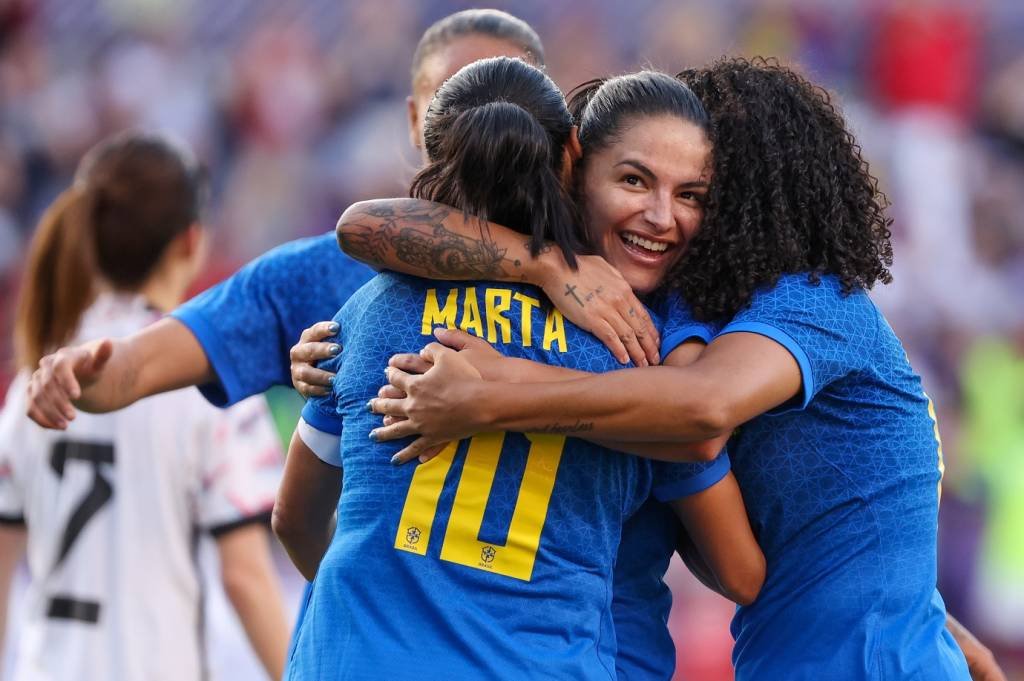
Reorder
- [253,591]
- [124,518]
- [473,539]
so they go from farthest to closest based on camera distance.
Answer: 1. [253,591]
2. [124,518]
3. [473,539]

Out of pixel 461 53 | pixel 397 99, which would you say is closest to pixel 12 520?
pixel 461 53

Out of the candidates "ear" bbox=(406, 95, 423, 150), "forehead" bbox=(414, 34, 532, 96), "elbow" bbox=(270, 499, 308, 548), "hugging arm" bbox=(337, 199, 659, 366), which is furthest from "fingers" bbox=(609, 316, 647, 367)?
"forehead" bbox=(414, 34, 532, 96)

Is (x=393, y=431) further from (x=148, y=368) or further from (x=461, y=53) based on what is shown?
(x=461, y=53)

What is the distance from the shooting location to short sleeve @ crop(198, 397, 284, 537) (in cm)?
373

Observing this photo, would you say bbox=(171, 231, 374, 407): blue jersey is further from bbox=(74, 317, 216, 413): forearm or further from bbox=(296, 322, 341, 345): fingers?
bbox=(296, 322, 341, 345): fingers

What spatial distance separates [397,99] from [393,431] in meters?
7.97

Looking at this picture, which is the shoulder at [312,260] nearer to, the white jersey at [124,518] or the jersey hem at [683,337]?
the white jersey at [124,518]

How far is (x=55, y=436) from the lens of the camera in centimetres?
373

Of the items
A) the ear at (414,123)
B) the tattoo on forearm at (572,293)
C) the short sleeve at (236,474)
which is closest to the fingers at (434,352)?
the tattoo on forearm at (572,293)

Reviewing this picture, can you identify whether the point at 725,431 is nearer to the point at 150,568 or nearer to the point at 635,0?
the point at 150,568

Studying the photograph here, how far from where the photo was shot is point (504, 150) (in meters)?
2.35

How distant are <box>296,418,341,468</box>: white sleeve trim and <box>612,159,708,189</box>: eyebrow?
2.49 ft

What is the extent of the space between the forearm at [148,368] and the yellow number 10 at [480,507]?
892mm

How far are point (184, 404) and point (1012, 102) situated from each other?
8163 mm
